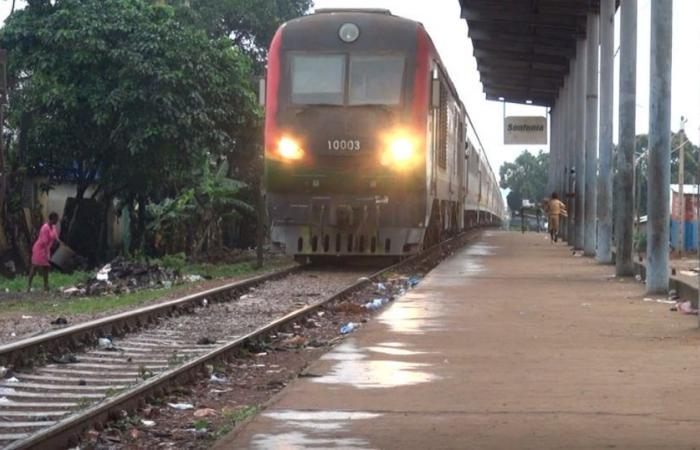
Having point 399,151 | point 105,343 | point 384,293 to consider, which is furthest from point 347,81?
point 105,343

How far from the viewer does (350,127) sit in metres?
18.2

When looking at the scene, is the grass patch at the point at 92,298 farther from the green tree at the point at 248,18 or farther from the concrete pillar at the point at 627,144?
the green tree at the point at 248,18

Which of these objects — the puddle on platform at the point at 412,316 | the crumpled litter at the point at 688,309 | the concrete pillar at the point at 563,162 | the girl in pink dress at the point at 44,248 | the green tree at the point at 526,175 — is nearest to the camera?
the puddle on platform at the point at 412,316

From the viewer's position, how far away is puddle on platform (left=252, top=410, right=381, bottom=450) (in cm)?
611

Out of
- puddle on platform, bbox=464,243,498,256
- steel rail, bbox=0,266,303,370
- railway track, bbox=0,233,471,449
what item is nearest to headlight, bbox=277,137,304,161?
railway track, bbox=0,233,471,449

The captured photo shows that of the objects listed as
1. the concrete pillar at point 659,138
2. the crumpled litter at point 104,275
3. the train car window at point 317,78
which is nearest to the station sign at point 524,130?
the crumpled litter at point 104,275

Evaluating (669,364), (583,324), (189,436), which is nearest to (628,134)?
(583,324)

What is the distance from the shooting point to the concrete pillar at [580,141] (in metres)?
28.8

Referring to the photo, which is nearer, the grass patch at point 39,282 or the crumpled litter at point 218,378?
the crumpled litter at point 218,378

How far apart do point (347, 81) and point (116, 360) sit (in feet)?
30.3

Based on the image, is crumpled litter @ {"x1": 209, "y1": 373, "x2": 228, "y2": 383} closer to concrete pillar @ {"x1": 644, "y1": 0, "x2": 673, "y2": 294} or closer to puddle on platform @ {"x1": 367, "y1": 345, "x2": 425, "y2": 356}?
puddle on platform @ {"x1": 367, "y1": 345, "x2": 425, "y2": 356}

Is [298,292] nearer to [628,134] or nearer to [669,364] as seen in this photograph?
[628,134]

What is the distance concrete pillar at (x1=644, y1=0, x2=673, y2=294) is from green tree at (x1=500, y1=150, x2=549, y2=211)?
255 ft

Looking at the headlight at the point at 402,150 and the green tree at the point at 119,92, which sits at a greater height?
the green tree at the point at 119,92
